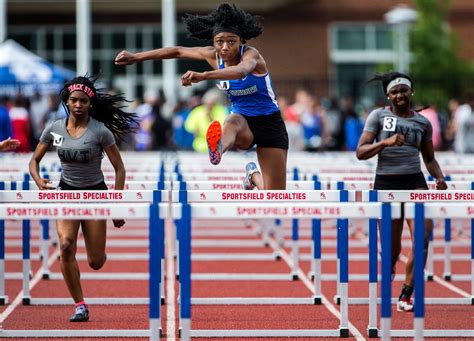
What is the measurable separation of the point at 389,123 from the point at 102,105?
97.5 inches

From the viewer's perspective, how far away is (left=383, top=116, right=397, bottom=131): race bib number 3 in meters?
10.5

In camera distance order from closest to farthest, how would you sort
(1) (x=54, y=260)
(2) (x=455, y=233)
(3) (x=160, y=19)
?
(1) (x=54, y=260)
(2) (x=455, y=233)
(3) (x=160, y=19)

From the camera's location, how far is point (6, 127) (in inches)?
941

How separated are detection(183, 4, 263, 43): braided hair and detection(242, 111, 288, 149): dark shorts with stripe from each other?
0.72 m

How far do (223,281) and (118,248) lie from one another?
3976 mm

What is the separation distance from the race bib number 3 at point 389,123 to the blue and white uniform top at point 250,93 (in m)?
0.95

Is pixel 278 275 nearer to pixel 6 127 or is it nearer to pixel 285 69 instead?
pixel 6 127

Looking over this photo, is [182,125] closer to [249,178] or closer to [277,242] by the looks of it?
[277,242]

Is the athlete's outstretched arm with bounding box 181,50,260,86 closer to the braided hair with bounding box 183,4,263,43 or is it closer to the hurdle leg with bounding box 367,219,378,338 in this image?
the braided hair with bounding box 183,4,263,43

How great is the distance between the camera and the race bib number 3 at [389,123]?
1049 centimetres

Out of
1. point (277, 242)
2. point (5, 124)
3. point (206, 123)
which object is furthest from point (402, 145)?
point (5, 124)

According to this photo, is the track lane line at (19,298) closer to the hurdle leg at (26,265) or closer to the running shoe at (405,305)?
the hurdle leg at (26,265)

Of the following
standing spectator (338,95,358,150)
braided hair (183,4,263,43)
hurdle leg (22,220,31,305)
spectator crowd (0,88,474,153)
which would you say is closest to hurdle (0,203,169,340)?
braided hair (183,4,263,43)

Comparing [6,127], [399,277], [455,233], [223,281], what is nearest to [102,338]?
[223,281]
